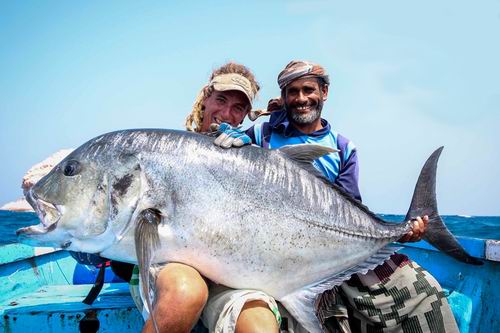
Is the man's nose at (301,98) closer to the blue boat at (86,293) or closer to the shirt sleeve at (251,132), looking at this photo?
the shirt sleeve at (251,132)

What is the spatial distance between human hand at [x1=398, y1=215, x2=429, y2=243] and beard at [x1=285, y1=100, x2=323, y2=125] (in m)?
1.14

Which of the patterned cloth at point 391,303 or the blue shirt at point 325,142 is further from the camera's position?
the blue shirt at point 325,142

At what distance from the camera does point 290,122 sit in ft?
11.3

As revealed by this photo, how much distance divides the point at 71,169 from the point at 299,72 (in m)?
1.94

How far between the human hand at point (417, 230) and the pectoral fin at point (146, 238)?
1587 mm

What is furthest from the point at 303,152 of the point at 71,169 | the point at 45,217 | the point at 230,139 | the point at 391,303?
the point at 45,217

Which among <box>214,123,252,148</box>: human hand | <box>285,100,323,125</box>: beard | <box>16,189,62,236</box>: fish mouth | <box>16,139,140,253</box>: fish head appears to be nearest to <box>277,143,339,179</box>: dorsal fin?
<box>214,123,252,148</box>: human hand

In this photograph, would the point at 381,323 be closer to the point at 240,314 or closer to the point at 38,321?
the point at 240,314

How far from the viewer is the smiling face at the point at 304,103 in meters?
3.37

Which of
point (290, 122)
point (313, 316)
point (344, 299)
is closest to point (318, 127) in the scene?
point (290, 122)

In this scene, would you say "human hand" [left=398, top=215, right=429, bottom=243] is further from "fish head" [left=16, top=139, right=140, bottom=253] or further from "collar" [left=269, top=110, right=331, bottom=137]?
"fish head" [left=16, top=139, right=140, bottom=253]

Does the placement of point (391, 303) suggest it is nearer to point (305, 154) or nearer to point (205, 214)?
point (305, 154)

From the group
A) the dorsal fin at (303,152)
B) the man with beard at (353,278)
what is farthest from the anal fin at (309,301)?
the dorsal fin at (303,152)

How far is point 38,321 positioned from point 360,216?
229 cm
